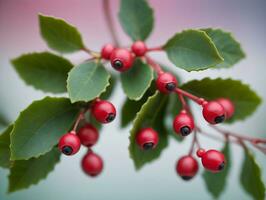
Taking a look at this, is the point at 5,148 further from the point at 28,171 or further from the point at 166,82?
the point at 166,82

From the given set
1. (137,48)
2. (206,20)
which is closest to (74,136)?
(137,48)

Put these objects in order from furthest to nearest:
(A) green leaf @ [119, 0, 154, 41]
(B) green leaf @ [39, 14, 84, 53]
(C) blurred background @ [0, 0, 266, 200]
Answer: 1. (C) blurred background @ [0, 0, 266, 200]
2. (A) green leaf @ [119, 0, 154, 41]
3. (B) green leaf @ [39, 14, 84, 53]

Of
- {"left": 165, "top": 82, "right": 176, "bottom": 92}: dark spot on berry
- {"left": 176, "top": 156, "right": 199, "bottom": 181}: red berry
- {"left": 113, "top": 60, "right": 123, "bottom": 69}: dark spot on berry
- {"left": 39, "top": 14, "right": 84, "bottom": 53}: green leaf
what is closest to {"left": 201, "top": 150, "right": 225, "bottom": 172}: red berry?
{"left": 176, "top": 156, "right": 199, "bottom": 181}: red berry

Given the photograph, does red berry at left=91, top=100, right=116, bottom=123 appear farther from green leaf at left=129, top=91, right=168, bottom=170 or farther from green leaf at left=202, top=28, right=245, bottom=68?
green leaf at left=202, top=28, right=245, bottom=68

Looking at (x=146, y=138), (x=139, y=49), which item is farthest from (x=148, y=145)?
(x=139, y=49)

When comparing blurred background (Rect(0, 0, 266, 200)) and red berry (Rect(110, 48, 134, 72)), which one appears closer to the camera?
red berry (Rect(110, 48, 134, 72))
